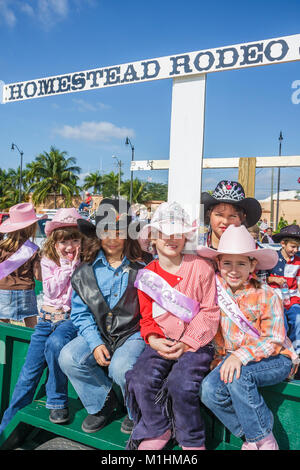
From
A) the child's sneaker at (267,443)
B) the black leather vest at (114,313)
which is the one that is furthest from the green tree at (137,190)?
the child's sneaker at (267,443)

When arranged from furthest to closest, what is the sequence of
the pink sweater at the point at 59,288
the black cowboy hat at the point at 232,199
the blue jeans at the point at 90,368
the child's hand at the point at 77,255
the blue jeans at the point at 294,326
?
the child's hand at the point at 77,255, the pink sweater at the point at 59,288, the black cowboy hat at the point at 232,199, the blue jeans at the point at 294,326, the blue jeans at the point at 90,368

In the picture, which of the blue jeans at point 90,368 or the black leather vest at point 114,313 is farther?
the black leather vest at point 114,313

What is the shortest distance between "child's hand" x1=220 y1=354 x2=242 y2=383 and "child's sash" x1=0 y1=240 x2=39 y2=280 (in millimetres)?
2154

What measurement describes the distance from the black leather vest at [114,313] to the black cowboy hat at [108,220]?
369 mm

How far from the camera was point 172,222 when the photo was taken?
2.29 metres

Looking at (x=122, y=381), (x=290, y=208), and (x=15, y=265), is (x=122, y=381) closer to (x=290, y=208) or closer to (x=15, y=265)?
(x=15, y=265)

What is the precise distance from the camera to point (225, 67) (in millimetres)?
2309

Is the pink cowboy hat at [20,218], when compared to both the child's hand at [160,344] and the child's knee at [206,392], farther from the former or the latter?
the child's knee at [206,392]

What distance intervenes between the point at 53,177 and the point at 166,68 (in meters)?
54.0

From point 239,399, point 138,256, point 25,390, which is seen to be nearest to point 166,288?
point 138,256

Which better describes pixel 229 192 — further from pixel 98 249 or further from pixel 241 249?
pixel 98 249

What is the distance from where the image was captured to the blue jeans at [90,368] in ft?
7.40

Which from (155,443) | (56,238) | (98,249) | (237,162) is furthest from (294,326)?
(237,162)

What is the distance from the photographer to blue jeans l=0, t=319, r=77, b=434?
2.41 m
